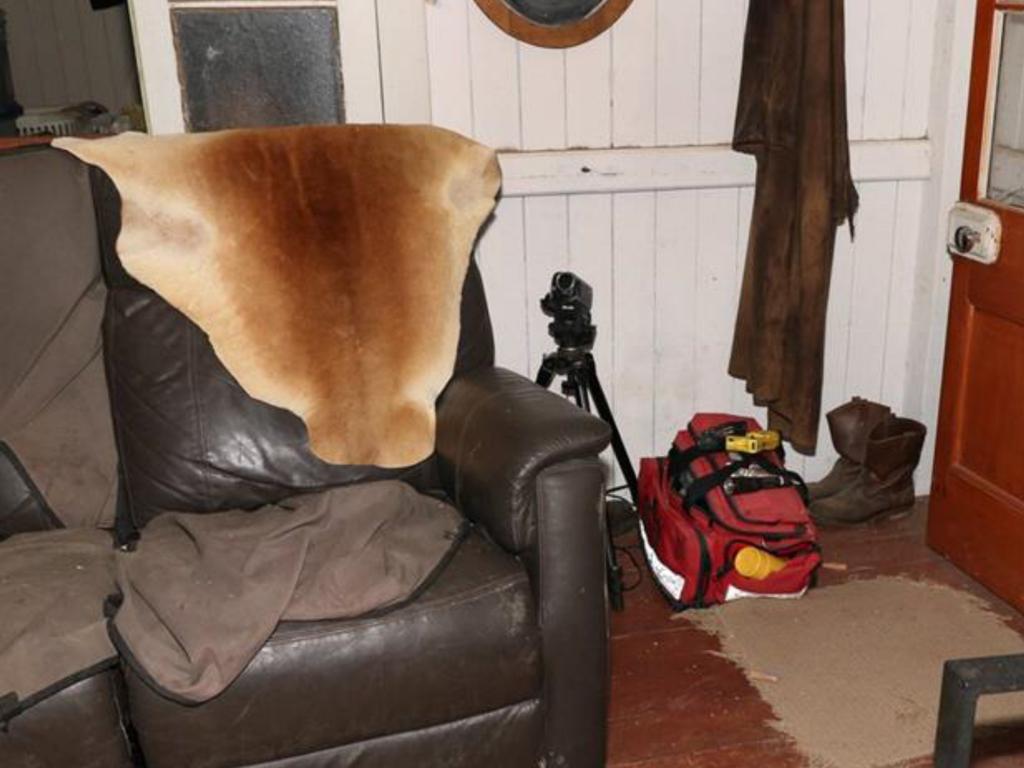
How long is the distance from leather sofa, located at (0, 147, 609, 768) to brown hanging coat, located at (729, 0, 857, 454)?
2.72 ft

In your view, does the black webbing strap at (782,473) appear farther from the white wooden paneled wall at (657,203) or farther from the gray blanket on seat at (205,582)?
the gray blanket on seat at (205,582)

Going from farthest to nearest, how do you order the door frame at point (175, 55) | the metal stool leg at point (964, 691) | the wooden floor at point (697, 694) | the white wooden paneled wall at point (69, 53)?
→ the white wooden paneled wall at point (69, 53) < the door frame at point (175, 55) < the wooden floor at point (697, 694) < the metal stool leg at point (964, 691)

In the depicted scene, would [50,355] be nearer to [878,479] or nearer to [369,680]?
[369,680]

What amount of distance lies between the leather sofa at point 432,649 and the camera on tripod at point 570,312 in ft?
1.34

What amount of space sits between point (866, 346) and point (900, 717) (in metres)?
1.16

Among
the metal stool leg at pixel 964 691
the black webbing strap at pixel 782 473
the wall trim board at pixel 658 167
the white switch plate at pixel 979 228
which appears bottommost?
the black webbing strap at pixel 782 473

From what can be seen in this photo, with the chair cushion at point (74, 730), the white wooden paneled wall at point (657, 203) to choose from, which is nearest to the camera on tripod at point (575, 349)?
the white wooden paneled wall at point (657, 203)

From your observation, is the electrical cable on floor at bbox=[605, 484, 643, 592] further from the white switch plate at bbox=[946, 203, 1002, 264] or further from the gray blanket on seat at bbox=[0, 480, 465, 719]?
the white switch plate at bbox=[946, 203, 1002, 264]

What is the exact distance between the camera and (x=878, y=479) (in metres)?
2.81

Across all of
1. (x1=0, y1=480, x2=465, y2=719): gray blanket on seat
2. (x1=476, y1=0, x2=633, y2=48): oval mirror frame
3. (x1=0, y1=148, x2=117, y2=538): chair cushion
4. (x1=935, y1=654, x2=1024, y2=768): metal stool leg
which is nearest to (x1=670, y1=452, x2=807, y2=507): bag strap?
(x1=0, y1=480, x2=465, y2=719): gray blanket on seat

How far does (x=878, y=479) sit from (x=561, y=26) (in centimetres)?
142

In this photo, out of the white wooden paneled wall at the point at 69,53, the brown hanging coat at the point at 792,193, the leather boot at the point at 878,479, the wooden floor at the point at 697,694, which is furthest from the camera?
the white wooden paneled wall at the point at 69,53

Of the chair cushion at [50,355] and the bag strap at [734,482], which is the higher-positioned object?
the chair cushion at [50,355]

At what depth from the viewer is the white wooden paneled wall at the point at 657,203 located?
2.51m
